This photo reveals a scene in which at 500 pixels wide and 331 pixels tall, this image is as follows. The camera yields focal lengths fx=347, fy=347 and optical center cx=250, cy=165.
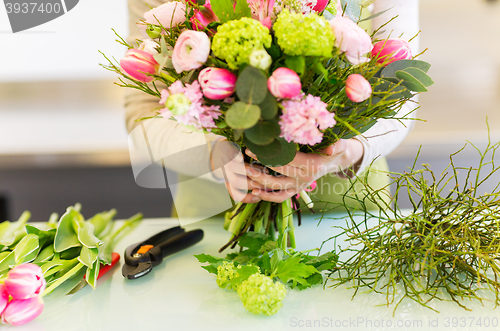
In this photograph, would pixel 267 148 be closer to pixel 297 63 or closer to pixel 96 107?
pixel 297 63

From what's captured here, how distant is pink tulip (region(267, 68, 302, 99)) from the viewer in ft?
1.08

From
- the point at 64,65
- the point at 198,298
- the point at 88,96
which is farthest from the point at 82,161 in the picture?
the point at 198,298

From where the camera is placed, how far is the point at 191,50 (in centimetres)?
36

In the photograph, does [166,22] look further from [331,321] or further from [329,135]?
[331,321]

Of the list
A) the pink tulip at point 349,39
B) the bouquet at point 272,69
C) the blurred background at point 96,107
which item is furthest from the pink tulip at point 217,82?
the blurred background at point 96,107

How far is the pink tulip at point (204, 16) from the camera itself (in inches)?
16.3

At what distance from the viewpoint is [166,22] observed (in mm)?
445

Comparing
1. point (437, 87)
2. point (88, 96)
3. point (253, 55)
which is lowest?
point (437, 87)

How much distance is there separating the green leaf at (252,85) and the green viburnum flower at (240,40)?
0.02 m

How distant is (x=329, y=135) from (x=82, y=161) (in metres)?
2.49

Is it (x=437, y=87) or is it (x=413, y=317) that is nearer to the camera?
(x=413, y=317)

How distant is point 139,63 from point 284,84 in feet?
0.62

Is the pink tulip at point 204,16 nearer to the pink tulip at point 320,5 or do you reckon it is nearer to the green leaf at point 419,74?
the pink tulip at point 320,5

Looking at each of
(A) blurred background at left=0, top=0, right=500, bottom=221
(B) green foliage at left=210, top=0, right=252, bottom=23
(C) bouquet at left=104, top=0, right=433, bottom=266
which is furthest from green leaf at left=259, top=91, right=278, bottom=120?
(A) blurred background at left=0, top=0, right=500, bottom=221
